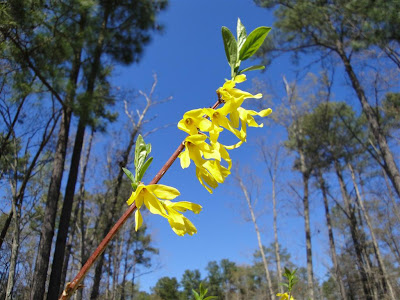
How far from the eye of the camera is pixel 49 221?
478 centimetres

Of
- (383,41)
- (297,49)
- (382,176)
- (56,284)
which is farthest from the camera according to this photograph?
(382,176)

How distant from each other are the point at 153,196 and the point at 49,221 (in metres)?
5.21

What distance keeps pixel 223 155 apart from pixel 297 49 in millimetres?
10274

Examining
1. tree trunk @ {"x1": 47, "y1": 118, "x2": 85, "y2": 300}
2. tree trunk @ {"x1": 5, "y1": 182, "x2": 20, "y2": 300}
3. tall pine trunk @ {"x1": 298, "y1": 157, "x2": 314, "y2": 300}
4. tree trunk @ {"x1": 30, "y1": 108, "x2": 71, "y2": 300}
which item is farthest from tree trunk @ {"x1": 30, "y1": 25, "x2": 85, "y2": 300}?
tall pine trunk @ {"x1": 298, "y1": 157, "x2": 314, "y2": 300}

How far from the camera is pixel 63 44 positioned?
5262 millimetres

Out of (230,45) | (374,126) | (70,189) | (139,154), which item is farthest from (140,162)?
(374,126)

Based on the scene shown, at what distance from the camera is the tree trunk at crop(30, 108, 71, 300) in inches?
169

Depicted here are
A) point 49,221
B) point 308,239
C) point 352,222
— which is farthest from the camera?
point 352,222

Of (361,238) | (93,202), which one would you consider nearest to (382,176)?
(361,238)

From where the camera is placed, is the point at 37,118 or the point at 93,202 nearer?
the point at 37,118

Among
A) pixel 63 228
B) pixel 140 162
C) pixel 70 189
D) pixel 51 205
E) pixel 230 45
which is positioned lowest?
pixel 140 162

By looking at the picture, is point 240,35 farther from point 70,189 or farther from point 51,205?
point 70,189

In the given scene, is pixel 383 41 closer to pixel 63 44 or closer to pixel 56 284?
pixel 63 44

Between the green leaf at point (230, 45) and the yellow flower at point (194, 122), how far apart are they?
0.13m
